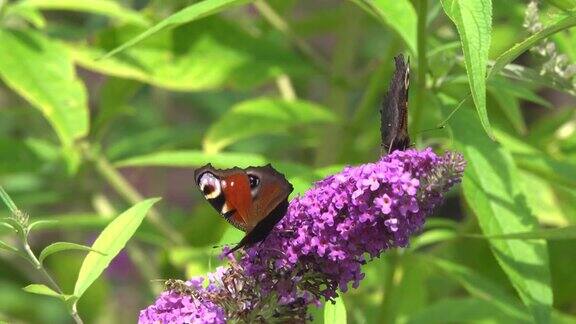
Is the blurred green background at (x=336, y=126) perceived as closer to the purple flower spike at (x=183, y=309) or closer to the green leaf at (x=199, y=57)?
the green leaf at (x=199, y=57)

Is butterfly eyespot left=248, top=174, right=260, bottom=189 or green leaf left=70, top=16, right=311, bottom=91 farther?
green leaf left=70, top=16, right=311, bottom=91

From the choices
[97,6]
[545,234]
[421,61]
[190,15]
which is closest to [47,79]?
[97,6]

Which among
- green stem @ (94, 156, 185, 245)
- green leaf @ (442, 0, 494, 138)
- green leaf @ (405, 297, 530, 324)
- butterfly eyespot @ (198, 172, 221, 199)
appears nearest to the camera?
green leaf @ (442, 0, 494, 138)

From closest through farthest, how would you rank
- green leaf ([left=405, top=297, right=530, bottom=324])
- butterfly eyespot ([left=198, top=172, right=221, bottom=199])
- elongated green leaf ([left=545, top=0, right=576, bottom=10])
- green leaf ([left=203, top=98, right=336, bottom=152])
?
1. butterfly eyespot ([left=198, top=172, right=221, bottom=199])
2. elongated green leaf ([left=545, top=0, right=576, bottom=10])
3. green leaf ([left=405, top=297, right=530, bottom=324])
4. green leaf ([left=203, top=98, right=336, bottom=152])

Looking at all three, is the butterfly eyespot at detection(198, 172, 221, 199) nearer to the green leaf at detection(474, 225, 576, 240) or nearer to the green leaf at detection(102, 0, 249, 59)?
the green leaf at detection(102, 0, 249, 59)

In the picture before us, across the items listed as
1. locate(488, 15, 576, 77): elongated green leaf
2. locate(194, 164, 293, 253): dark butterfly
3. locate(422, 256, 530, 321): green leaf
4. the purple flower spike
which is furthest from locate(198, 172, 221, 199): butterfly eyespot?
locate(422, 256, 530, 321): green leaf

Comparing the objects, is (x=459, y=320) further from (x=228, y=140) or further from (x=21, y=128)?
(x=21, y=128)
